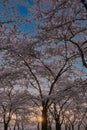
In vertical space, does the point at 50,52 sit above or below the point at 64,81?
above

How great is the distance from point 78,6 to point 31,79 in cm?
1348

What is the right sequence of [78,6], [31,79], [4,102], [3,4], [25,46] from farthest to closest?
[4,102]
[31,79]
[25,46]
[78,6]
[3,4]

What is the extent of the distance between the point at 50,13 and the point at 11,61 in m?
12.4

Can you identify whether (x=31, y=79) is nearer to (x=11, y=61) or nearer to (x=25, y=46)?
(x=11, y=61)

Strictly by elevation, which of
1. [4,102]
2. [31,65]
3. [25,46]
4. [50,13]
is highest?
[50,13]

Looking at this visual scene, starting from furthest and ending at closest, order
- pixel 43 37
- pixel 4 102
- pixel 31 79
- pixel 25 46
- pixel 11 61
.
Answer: pixel 4 102 < pixel 31 79 < pixel 11 61 < pixel 25 46 < pixel 43 37

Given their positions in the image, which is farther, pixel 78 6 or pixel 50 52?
pixel 50 52

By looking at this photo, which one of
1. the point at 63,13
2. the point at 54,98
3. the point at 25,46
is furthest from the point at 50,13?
the point at 54,98

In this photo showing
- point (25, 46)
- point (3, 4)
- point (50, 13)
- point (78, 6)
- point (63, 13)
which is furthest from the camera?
point (25, 46)

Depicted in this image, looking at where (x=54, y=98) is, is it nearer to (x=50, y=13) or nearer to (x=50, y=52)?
(x=50, y=52)

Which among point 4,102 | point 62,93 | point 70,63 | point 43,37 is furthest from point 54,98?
point 4,102

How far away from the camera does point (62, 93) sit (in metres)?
20.1

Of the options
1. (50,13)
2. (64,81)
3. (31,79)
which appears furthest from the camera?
(64,81)

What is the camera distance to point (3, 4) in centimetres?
1186
